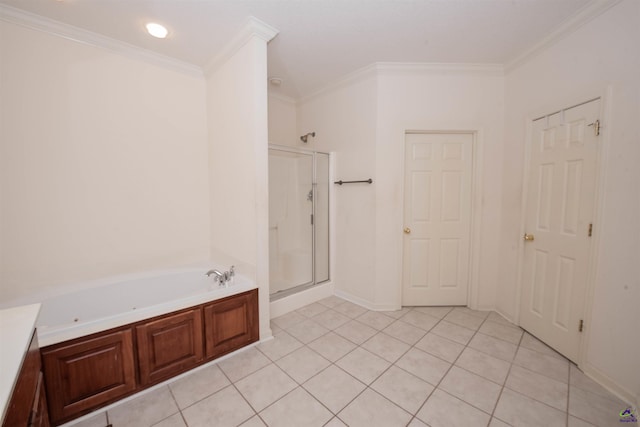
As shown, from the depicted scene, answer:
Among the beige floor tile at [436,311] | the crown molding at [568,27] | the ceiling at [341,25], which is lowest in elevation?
the beige floor tile at [436,311]

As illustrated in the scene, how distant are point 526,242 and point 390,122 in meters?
1.74

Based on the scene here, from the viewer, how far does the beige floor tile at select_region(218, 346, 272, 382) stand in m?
1.78

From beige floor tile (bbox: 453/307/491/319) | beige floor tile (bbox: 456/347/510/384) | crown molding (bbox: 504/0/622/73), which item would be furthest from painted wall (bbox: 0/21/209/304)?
crown molding (bbox: 504/0/622/73)

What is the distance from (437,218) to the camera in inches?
106

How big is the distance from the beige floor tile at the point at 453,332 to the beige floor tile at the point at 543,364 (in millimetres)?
356

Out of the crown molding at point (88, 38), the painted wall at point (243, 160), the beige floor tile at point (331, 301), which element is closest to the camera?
the crown molding at point (88, 38)

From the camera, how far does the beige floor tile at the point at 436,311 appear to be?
262 cm

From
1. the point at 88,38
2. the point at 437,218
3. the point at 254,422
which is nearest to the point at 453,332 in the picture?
the point at 437,218

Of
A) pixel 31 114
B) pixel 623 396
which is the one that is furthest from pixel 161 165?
pixel 623 396

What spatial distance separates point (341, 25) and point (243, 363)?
109 inches

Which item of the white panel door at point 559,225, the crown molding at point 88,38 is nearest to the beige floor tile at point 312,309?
the white panel door at point 559,225

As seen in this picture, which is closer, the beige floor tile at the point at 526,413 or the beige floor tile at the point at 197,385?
the beige floor tile at the point at 526,413

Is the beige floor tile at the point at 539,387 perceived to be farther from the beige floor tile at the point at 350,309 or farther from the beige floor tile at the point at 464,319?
the beige floor tile at the point at 350,309

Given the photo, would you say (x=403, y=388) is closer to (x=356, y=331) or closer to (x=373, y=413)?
(x=373, y=413)
